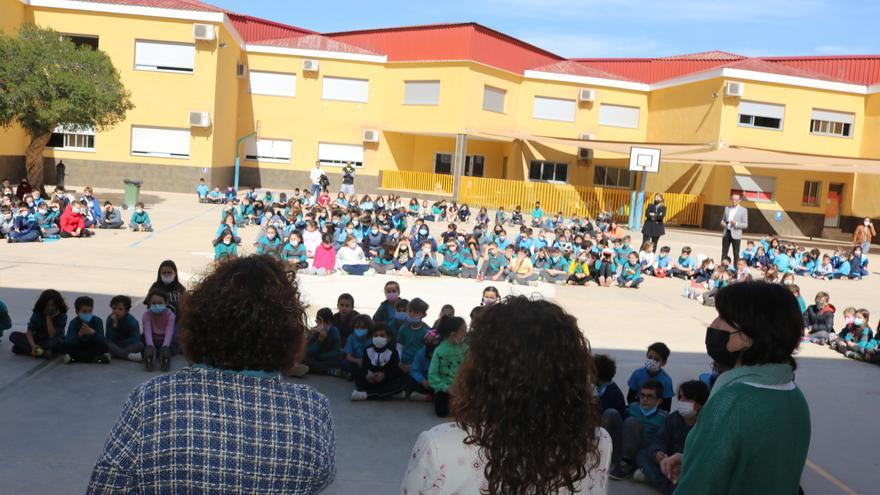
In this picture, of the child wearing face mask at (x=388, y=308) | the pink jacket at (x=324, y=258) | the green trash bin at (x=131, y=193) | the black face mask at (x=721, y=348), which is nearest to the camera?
the black face mask at (x=721, y=348)

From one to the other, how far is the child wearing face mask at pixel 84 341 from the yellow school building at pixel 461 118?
20.7m

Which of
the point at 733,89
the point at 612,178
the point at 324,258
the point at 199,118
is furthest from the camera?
the point at 612,178

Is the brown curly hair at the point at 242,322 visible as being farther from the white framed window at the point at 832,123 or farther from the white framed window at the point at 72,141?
the white framed window at the point at 832,123

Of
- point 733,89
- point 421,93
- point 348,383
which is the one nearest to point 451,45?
point 421,93

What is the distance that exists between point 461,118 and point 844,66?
15867 mm

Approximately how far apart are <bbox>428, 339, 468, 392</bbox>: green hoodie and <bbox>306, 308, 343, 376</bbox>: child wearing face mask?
4.30 feet

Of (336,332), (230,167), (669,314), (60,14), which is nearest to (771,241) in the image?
(669,314)

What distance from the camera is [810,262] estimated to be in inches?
744

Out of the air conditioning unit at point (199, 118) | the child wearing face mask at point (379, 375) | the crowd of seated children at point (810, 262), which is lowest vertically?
the child wearing face mask at point (379, 375)

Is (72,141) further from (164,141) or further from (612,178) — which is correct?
(612,178)

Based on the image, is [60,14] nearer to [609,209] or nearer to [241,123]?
[241,123]

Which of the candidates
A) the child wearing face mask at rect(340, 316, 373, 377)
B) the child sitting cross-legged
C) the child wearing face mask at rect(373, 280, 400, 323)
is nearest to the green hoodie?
the child wearing face mask at rect(340, 316, 373, 377)

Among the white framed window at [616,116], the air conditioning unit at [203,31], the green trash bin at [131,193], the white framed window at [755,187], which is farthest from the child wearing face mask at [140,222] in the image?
the white framed window at [616,116]

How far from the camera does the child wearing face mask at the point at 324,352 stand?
7656mm
